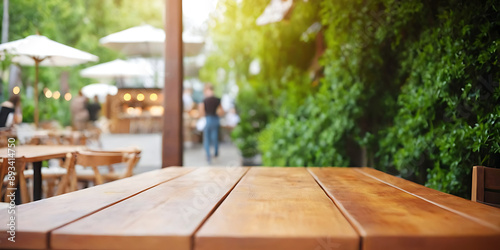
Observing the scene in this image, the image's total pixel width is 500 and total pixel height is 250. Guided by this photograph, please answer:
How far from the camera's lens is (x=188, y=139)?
13.0m

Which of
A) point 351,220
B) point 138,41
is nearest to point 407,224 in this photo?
point 351,220

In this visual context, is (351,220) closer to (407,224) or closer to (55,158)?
(407,224)

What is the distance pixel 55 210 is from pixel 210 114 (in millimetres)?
7561

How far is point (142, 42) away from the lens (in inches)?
287

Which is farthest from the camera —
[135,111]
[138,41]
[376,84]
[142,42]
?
[135,111]

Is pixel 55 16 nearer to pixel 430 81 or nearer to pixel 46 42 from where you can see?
pixel 46 42

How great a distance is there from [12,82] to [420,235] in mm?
10023

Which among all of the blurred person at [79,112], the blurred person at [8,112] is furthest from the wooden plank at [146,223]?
the blurred person at [79,112]

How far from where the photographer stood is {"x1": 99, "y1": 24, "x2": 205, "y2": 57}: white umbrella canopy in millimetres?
6961

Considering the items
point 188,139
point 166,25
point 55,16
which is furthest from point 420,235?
point 55,16

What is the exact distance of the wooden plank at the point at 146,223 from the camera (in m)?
1.00

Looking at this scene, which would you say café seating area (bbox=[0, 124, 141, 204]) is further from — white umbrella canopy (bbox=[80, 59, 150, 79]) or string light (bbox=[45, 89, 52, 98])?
string light (bbox=[45, 89, 52, 98])

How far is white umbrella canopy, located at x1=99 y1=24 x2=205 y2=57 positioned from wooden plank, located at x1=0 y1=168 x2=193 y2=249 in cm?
542

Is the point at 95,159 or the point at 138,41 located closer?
the point at 95,159
